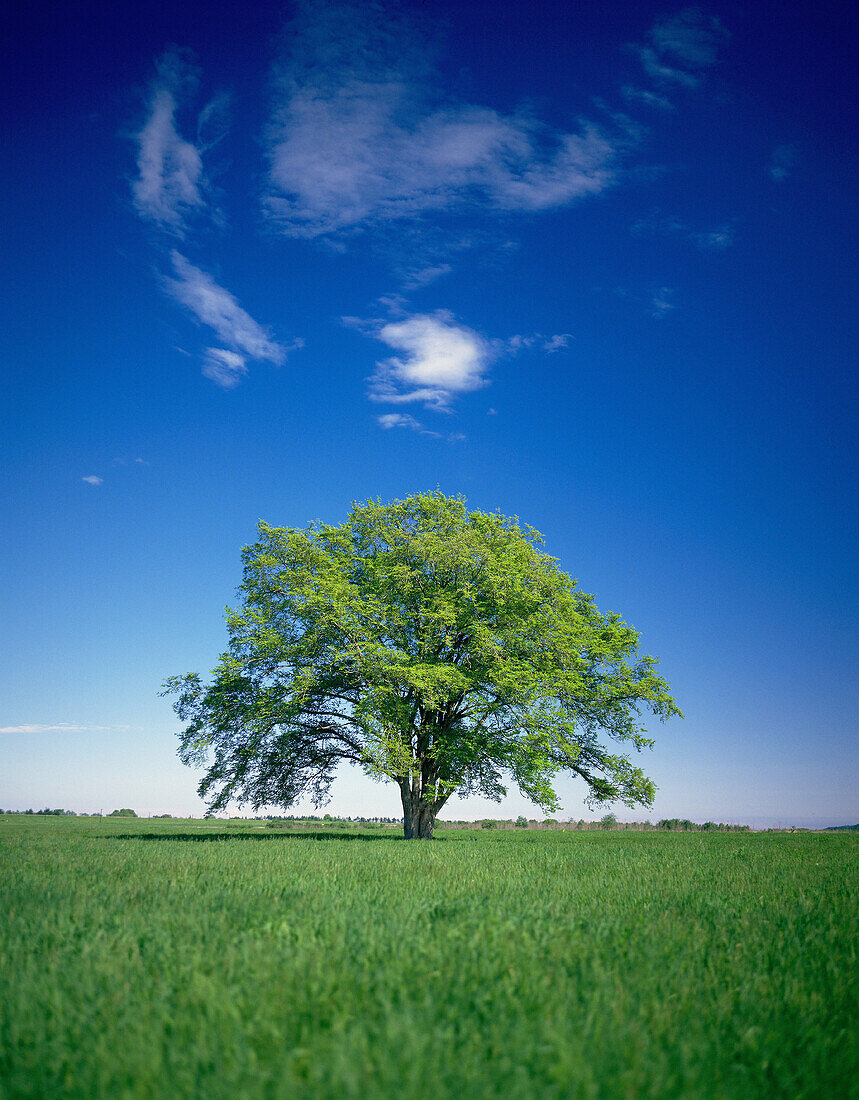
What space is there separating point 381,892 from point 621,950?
3329 mm

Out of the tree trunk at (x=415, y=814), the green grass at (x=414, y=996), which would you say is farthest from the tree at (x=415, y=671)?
the green grass at (x=414, y=996)

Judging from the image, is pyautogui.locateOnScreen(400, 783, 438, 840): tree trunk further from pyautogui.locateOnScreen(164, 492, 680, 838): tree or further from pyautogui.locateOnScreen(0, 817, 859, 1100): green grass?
pyautogui.locateOnScreen(0, 817, 859, 1100): green grass

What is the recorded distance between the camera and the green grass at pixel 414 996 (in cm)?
293

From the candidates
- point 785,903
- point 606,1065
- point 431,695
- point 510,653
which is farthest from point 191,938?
point 510,653

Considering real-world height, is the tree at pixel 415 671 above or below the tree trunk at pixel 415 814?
above

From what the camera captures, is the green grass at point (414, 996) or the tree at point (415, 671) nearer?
the green grass at point (414, 996)

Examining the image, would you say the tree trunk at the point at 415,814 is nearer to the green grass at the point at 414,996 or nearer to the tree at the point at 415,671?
the tree at the point at 415,671

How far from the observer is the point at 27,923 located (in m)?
6.01

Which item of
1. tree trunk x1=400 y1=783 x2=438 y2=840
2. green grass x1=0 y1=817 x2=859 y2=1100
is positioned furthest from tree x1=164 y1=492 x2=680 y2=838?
green grass x1=0 y1=817 x2=859 y2=1100

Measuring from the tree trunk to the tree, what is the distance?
0.06 meters

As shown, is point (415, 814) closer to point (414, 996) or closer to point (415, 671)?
point (415, 671)

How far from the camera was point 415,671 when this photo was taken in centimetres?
2256

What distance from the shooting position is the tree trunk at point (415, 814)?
1040 inches

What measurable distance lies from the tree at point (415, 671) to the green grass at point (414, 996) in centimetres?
1629
